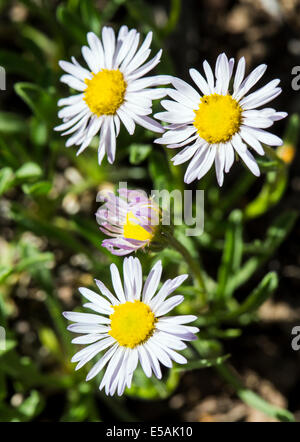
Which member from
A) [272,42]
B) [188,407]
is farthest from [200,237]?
[272,42]

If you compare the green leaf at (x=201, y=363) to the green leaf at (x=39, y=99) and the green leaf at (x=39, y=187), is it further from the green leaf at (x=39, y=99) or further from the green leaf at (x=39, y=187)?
the green leaf at (x=39, y=99)

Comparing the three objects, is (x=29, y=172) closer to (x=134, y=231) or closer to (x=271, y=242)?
(x=134, y=231)

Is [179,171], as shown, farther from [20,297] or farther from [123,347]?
[20,297]

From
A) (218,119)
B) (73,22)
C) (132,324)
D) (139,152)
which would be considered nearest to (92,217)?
(139,152)

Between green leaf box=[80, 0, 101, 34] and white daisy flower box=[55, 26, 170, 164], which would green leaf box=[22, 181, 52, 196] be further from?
green leaf box=[80, 0, 101, 34]

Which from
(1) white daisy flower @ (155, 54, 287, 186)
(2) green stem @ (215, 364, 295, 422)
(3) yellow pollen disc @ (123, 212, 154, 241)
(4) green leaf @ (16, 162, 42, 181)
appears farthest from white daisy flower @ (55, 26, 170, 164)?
(2) green stem @ (215, 364, 295, 422)

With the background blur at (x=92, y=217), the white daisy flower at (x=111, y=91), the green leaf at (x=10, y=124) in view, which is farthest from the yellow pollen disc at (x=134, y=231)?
the green leaf at (x=10, y=124)

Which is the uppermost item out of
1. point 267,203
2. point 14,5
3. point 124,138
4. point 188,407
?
point 14,5
